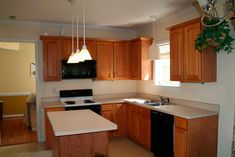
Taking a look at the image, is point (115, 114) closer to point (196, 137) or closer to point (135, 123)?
point (135, 123)

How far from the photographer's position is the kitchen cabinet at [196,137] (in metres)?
3.11

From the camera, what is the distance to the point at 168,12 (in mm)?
4117

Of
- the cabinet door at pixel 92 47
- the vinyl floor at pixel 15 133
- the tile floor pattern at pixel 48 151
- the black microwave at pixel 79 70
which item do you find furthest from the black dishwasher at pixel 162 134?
the vinyl floor at pixel 15 133

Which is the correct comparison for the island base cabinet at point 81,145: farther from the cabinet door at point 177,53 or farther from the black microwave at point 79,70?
the black microwave at point 79,70

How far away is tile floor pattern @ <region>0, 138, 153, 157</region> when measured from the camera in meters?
4.08

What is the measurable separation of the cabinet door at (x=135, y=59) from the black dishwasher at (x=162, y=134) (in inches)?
52.1

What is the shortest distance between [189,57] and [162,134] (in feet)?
4.48

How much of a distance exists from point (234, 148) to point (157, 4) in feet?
7.96

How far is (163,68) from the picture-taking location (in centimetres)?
474

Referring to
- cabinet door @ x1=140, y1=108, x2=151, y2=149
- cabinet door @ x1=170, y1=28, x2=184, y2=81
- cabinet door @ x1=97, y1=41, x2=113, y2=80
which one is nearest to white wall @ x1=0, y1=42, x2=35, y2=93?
cabinet door @ x1=97, y1=41, x2=113, y2=80

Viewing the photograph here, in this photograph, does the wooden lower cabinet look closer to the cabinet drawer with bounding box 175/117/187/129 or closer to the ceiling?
the cabinet drawer with bounding box 175/117/187/129

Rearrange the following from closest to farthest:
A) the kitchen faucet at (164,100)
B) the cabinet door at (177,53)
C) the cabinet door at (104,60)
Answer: the cabinet door at (177,53), the kitchen faucet at (164,100), the cabinet door at (104,60)

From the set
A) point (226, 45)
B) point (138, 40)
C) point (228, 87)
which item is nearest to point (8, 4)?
point (138, 40)

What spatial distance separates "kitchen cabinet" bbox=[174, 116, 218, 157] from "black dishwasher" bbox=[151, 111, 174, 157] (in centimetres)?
14
